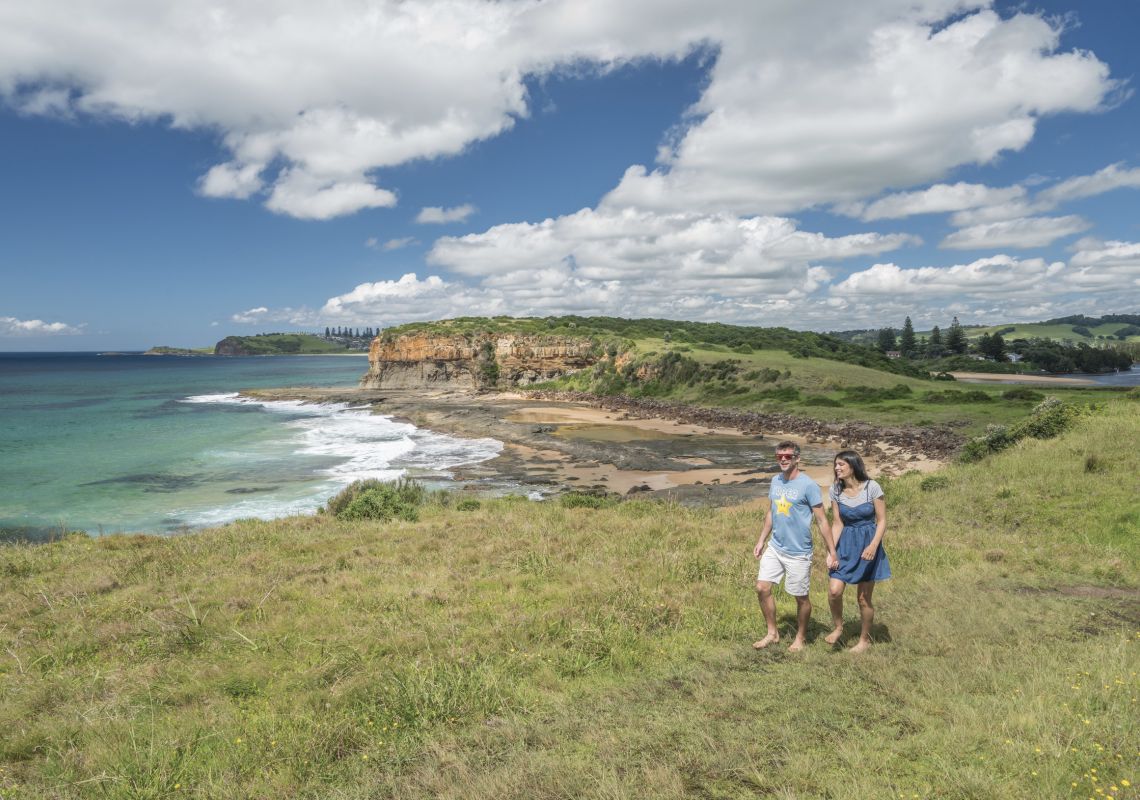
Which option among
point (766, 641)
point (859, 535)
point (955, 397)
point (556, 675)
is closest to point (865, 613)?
point (859, 535)

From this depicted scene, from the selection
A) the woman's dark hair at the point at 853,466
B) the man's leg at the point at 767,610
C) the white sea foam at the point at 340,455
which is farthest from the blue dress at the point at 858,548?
the white sea foam at the point at 340,455

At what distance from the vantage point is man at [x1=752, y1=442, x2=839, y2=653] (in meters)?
6.51

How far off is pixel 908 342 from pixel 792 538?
412 ft

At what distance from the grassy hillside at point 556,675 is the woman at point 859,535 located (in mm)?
605

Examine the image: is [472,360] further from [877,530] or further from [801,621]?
[877,530]

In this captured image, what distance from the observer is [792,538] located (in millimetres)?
6594

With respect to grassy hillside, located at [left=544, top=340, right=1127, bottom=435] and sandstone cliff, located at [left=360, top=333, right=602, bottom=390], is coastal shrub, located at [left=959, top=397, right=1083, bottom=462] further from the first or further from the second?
sandstone cliff, located at [left=360, top=333, right=602, bottom=390]

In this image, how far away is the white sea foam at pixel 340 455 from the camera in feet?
77.7

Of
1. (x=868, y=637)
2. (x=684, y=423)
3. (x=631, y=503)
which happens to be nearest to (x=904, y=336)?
(x=684, y=423)

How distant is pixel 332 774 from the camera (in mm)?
4625

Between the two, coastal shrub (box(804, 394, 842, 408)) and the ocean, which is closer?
the ocean

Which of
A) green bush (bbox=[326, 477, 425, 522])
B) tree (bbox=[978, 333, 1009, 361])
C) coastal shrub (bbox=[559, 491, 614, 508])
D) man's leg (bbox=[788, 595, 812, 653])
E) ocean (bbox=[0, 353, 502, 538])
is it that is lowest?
ocean (bbox=[0, 353, 502, 538])

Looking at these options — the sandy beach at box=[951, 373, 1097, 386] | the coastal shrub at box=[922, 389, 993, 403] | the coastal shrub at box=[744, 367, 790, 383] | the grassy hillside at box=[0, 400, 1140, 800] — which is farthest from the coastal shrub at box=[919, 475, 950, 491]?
the sandy beach at box=[951, 373, 1097, 386]

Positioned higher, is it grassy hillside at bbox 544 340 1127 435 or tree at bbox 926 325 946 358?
tree at bbox 926 325 946 358
